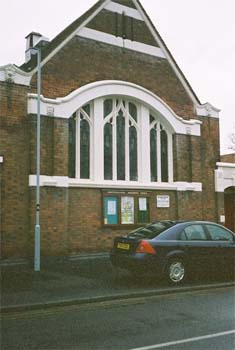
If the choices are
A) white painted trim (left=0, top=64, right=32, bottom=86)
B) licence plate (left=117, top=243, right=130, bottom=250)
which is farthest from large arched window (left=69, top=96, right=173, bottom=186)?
licence plate (left=117, top=243, right=130, bottom=250)

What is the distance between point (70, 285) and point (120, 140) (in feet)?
23.3

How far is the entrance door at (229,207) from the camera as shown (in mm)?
19134

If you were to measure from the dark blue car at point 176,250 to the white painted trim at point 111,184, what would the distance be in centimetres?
359

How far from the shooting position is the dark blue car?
10352 mm

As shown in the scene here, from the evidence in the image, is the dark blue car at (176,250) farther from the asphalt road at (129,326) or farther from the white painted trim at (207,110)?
the white painted trim at (207,110)

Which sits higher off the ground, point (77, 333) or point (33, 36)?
point (33, 36)

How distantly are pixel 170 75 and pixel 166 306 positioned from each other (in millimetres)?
11055

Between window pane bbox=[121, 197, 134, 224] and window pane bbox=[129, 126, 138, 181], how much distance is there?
0.89 m

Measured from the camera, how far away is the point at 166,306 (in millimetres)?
8516

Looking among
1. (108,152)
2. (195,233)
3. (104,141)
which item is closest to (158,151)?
(108,152)

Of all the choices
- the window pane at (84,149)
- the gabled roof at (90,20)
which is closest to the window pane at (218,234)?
the window pane at (84,149)

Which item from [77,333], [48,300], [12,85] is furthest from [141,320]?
[12,85]

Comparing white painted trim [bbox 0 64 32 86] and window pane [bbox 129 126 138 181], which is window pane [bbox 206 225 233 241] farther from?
white painted trim [bbox 0 64 32 86]

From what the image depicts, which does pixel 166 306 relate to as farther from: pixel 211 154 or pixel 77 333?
pixel 211 154
